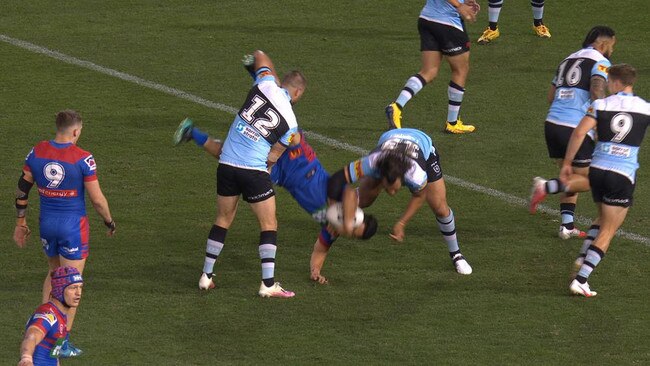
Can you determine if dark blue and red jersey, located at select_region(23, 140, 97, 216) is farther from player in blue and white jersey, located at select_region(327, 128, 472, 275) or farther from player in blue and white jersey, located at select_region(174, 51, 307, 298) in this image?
player in blue and white jersey, located at select_region(327, 128, 472, 275)

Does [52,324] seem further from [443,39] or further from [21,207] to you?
[443,39]

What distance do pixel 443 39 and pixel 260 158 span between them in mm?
5734

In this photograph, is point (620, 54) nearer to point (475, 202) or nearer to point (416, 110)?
point (416, 110)

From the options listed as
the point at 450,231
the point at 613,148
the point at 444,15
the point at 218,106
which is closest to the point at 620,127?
the point at 613,148

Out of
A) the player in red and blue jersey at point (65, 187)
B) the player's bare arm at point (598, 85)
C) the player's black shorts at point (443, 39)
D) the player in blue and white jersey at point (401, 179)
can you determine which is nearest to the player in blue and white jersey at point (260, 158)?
the player in blue and white jersey at point (401, 179)

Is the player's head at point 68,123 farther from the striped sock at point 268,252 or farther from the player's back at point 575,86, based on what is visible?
the player's back at point 575,86

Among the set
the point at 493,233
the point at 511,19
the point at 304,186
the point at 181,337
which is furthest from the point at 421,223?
the point at 511,19

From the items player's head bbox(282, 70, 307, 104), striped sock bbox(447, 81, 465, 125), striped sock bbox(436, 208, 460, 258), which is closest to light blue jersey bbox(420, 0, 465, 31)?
Result: striped sock bbox(447, 81, 465, 125)

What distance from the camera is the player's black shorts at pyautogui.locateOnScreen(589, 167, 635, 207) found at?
1294 cm

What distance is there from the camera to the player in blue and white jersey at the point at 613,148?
42.4ft

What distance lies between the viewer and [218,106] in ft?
64.3

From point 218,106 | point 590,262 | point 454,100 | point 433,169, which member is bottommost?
point 590,262

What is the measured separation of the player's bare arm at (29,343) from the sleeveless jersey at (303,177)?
4.29m

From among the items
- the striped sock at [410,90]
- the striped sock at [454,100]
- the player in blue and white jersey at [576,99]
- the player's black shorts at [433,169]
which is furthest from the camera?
the striped sock at [454,100]
